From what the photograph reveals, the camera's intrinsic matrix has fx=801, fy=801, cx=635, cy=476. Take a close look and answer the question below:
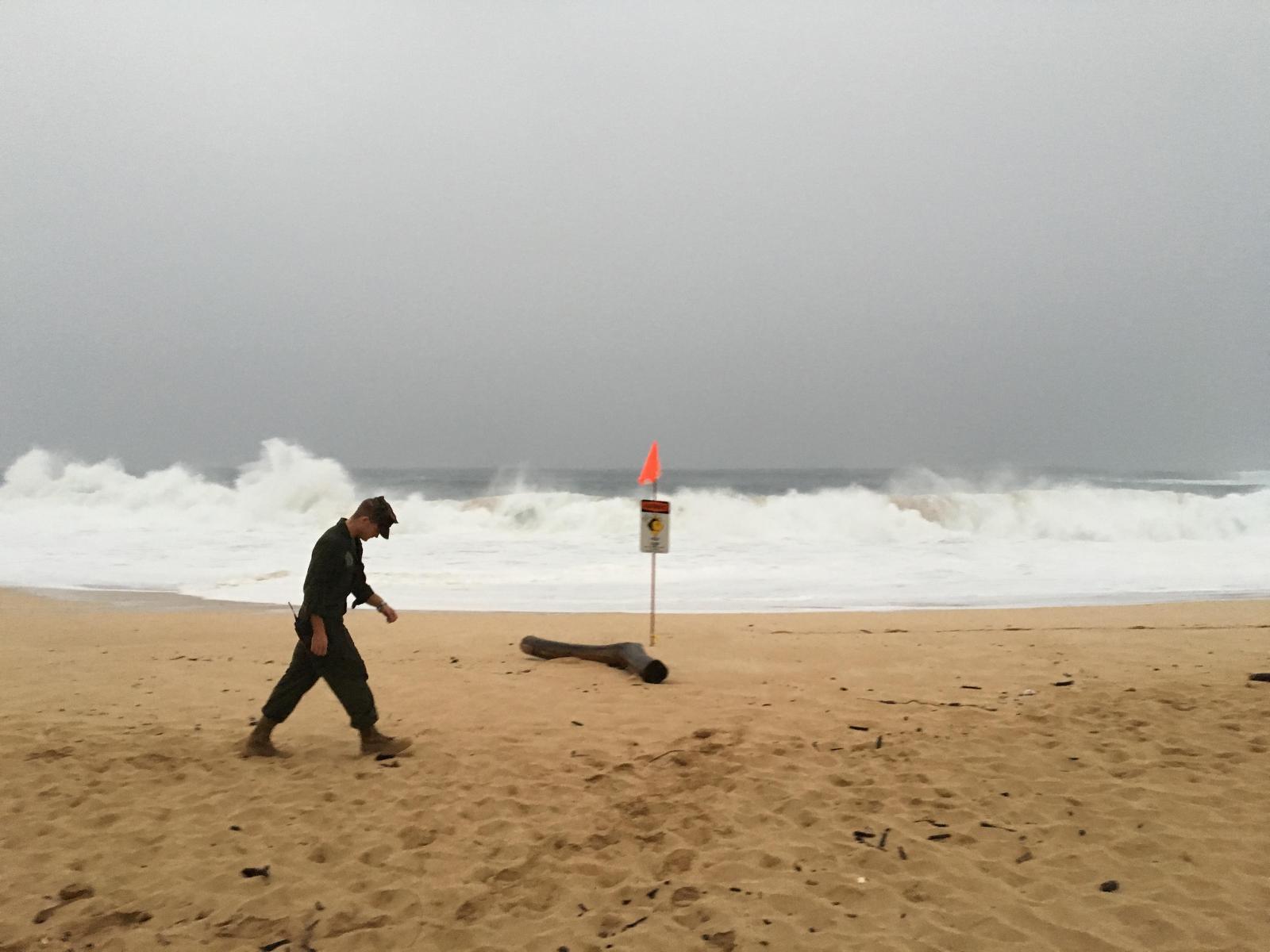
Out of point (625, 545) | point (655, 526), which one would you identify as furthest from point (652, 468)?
point (625, 545)

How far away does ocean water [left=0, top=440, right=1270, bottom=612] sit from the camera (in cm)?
1456

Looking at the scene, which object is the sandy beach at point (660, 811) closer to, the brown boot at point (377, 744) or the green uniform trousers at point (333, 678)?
the brown boot at point (377, 744)

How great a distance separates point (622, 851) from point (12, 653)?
8465mm

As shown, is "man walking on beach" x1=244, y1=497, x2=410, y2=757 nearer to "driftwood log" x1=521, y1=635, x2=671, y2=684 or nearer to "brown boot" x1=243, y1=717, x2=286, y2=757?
"brown boot" x1=243, y1=717, x2=286, y2=757

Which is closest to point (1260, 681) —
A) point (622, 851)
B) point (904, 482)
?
point (622, 851)

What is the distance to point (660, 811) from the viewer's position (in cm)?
450

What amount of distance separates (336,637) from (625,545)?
18119 millimetres

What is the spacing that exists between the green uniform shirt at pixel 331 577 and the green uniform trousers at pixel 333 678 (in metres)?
0.12

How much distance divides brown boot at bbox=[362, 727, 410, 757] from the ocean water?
7240 mm

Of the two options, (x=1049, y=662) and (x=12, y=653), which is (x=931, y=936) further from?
(x=12, y=653)

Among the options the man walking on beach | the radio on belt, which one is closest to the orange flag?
the radio on belt

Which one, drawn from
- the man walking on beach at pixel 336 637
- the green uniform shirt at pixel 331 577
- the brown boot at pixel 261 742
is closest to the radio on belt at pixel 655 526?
the man walking on beach at pixel 336 637

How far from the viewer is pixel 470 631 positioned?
10539 millimetres

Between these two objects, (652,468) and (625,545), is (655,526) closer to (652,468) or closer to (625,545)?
(652,468)
